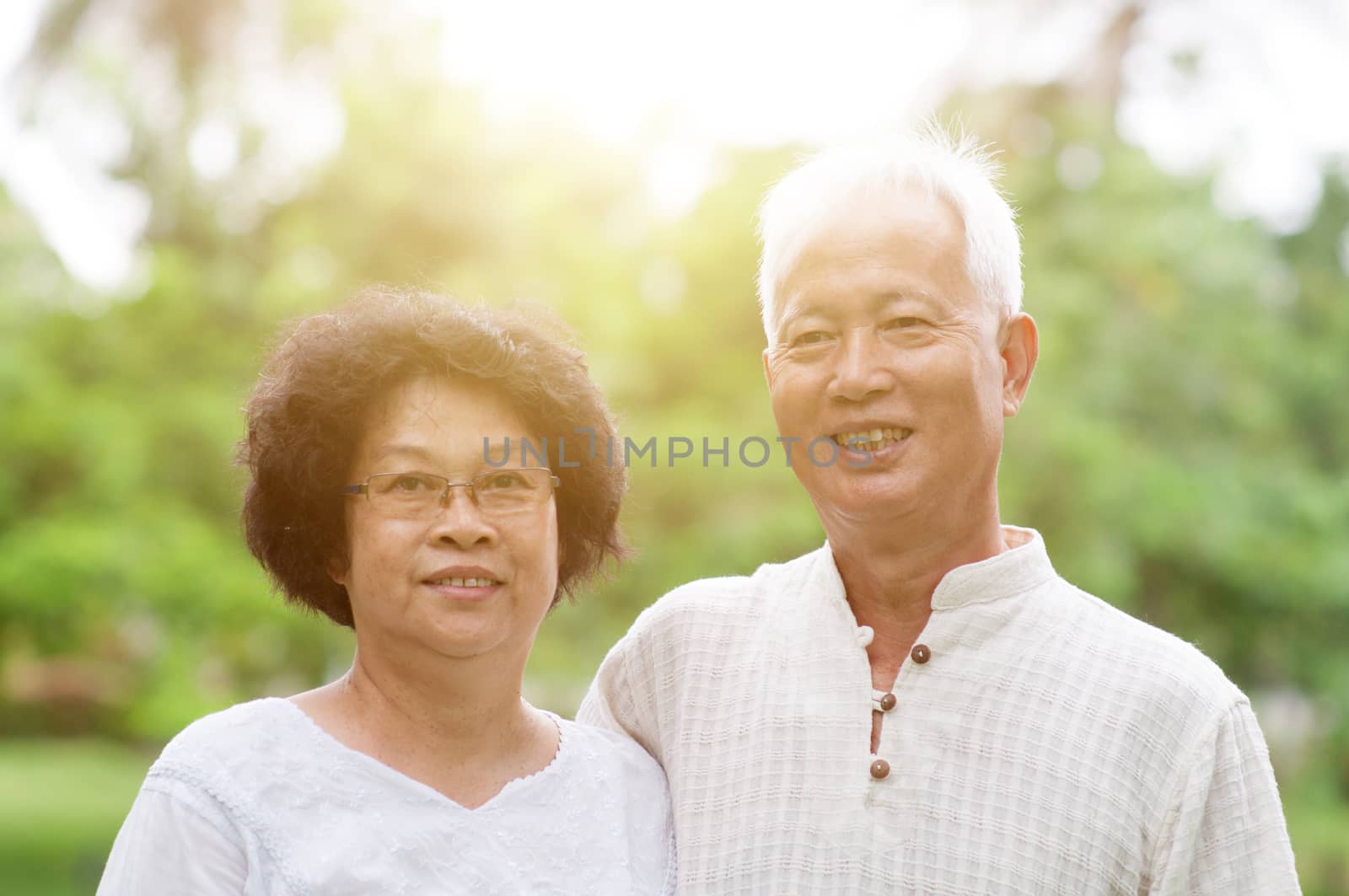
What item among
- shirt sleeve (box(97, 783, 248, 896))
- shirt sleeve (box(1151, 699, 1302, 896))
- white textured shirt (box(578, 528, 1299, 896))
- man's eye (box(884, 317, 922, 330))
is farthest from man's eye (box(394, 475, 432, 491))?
shirt sleeve (box(1151, 699, 1302, 896))

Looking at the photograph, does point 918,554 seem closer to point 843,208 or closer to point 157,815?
point 843,208

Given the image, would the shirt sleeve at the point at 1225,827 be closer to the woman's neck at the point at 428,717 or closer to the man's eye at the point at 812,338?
the man's eye at the point at 812,338

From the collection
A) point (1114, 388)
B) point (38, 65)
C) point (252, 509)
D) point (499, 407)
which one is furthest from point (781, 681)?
point (38, 65)

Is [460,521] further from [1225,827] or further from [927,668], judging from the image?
[1225,827]

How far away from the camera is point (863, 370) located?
2129 millimetres

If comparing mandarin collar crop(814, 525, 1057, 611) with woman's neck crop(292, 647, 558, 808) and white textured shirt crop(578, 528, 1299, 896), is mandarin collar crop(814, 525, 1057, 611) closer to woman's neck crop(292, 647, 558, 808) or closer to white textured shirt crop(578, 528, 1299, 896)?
white textured shirt crop(578, 528, 1299, 896)

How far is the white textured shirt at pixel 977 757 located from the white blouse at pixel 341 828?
16cm

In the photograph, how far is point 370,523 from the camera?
6.74ft

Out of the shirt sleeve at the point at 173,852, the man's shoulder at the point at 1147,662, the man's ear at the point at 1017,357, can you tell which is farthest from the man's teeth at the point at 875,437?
the shirt sleeve at the point at 173,852

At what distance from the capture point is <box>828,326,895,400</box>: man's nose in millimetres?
2125

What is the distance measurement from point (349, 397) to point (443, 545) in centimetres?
27

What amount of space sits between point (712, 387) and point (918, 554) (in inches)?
219

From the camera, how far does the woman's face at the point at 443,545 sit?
2.02 meters

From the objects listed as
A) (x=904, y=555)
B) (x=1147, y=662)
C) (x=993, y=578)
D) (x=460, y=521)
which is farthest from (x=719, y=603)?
(x=1147, y=662)
